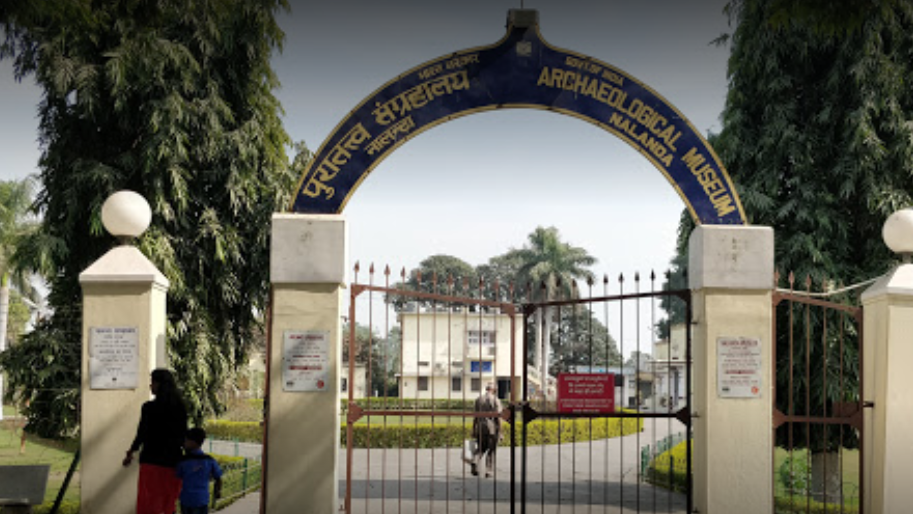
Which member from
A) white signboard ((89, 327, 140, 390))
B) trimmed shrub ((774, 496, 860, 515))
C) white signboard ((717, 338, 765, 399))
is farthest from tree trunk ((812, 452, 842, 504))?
white signboard ((89, 327, 140, 390))

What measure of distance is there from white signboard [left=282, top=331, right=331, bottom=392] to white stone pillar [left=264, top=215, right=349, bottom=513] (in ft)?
0.06

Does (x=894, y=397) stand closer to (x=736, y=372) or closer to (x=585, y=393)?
(x=736, y=372)

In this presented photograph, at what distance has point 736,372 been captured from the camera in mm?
9320

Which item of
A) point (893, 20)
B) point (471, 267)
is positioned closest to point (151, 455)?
point (893, 20)

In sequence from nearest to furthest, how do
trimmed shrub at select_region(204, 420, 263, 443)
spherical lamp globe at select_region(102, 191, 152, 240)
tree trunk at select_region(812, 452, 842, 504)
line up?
spherical lamp globe at select_region(102, 191, 152, 240), tree trunk at select_region(812, 452, 842, 504), trimmed shrub at select_region(204, 420, 263, 443)

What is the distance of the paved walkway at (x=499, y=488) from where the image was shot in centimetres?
1115

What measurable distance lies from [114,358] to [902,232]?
7.51 m

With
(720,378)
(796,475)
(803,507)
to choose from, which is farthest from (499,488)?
(796,475)

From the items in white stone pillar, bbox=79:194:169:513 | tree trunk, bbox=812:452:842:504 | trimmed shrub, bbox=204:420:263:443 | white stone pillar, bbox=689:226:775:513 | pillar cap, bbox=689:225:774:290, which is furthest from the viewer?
trimmed shrub, bbox=204:420:263:443

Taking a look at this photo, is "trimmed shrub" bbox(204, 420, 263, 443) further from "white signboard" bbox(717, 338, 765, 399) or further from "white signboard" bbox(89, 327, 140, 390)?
"white signboard" bbox(717, 338, 765, 399)

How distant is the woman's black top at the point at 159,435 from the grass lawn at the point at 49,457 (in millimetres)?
6799

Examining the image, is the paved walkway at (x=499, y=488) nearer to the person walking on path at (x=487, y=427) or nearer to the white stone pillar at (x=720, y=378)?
the person walking on path at (x=487, y=427)

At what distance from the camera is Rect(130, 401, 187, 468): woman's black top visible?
8305 mm

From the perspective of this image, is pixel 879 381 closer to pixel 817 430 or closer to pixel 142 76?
pixel 817 430
